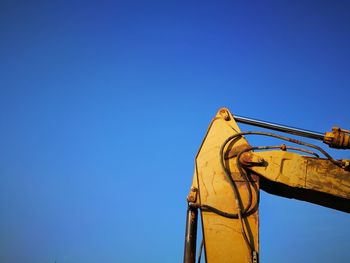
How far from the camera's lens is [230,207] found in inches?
134

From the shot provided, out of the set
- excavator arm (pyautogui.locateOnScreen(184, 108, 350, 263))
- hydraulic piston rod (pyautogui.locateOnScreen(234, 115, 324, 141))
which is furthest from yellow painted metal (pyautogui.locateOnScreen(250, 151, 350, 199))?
hydraulic piston rod (pyautogui.locateOnScreen(234, 115, 324, 141))

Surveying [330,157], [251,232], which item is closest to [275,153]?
[330,157]

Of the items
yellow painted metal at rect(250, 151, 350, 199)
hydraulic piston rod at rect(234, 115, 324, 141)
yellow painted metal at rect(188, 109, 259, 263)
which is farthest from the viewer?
hydraulic piston rod at rect(234, 115, 324, 141)

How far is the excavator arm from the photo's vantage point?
3285 millimetres

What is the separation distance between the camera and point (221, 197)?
137 inches

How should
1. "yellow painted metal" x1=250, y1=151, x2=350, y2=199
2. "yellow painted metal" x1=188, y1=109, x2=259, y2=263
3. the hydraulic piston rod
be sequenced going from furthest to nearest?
the hydraulic piston rod, "yellow painted metal" x1=250, y1=151, x2=350, y2=199, "yellow painted metal" x1=188, y1=109, x2=259, y2=263

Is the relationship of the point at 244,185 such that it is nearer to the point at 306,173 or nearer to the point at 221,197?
the point at 221,197

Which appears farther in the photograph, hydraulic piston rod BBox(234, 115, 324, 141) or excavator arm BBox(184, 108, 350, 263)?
hydraulic piston rod BBox(234, 115, 324, 141)

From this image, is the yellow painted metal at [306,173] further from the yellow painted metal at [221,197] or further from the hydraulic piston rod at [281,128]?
the hydraulic piston rod at [281,128]

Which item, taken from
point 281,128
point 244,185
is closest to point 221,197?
point 244,185

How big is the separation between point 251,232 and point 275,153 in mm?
881

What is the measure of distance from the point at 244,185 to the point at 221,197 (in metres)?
0.28

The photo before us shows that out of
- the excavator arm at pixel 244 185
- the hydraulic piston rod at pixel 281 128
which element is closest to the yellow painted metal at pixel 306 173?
the excavator arm at pixel 244 185

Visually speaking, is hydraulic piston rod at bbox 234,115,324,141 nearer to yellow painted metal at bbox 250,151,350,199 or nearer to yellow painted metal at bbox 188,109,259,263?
yellow painted metal at bbox 188,109,259,263
